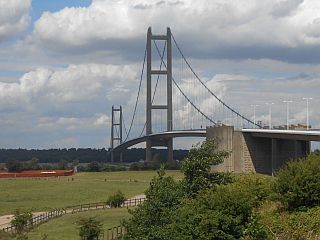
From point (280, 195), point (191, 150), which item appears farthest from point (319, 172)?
point (191, 150)

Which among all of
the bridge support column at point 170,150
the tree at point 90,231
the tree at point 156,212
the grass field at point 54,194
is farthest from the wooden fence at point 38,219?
the bridge support column at point 170,150

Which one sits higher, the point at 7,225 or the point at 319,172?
the point at 319,172

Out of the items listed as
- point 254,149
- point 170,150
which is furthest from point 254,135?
point 170,150

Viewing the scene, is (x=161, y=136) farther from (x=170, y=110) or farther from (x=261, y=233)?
(x=261, y=233)

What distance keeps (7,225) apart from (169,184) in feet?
64.0

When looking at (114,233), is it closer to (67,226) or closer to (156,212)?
(67,226)

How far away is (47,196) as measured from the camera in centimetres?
7756

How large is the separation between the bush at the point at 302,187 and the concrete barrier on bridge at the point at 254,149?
162ft

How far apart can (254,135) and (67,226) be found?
4269 centimetres

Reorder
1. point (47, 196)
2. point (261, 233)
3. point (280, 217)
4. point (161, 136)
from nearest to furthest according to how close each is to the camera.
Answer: point (261, 233), point (280, 217), point (47, 196), point (161, 136)

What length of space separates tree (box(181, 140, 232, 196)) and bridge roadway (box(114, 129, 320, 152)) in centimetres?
3093

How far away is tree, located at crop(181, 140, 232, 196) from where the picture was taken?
34.6m

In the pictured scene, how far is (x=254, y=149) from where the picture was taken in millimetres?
87875

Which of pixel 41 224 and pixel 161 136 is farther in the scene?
pixel 161 136
